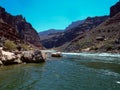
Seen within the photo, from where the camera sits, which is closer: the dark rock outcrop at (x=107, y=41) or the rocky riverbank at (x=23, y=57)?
the rocky riverbank at (x=23, y=57)

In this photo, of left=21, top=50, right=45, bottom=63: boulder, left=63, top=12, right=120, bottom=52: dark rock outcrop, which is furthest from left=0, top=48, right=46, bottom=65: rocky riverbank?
left=63, top=12, right=120, bottom=52: dark rock outcrop

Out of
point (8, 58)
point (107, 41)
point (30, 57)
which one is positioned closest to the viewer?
point (8, 58)

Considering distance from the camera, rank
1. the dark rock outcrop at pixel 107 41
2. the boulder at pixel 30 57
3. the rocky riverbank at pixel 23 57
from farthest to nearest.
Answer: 1. the dark rock outcrop at pixel 107 41
2. the boulder at pixel 30 57
3. the rocky riverbank at pixel 23 57

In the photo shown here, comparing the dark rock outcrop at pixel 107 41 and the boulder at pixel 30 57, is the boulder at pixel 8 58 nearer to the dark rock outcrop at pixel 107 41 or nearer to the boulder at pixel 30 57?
the boulder at pixel 30 57

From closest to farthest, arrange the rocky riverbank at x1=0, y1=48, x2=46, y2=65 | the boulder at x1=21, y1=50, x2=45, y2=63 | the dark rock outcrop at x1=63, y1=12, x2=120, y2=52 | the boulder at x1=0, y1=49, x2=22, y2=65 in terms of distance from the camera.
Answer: the boulder at x1=0, y1=49, x2=22, y2=65
the rocky riverbank at x1=0, y1=48, x2=46, y2=65
the boulder at x1=21, y1=50, x2=45, y2=63
the dark rock outcrop at x1=63, y1=12, x2=120, y2=52

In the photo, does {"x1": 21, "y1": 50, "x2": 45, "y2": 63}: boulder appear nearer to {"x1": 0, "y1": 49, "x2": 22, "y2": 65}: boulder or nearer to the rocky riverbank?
the rocky riverbank

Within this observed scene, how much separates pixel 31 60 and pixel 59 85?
23430 millimetres

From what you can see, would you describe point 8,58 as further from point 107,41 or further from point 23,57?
point 107,41

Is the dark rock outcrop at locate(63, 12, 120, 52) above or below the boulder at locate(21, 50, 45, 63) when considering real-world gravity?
→ above

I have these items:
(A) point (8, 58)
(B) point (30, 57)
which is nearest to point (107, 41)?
(B) point (30, 57)

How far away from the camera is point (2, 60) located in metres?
37.9

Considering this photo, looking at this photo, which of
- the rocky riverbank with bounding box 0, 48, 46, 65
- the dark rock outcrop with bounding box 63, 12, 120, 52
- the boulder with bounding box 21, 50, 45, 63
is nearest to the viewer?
the rocky riverbank with bounding box 0, 48, 46, 65

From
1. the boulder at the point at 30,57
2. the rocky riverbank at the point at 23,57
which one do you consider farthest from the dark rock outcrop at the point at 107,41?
the boulder at the point at 30,57

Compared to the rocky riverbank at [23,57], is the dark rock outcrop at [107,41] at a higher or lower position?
higher
